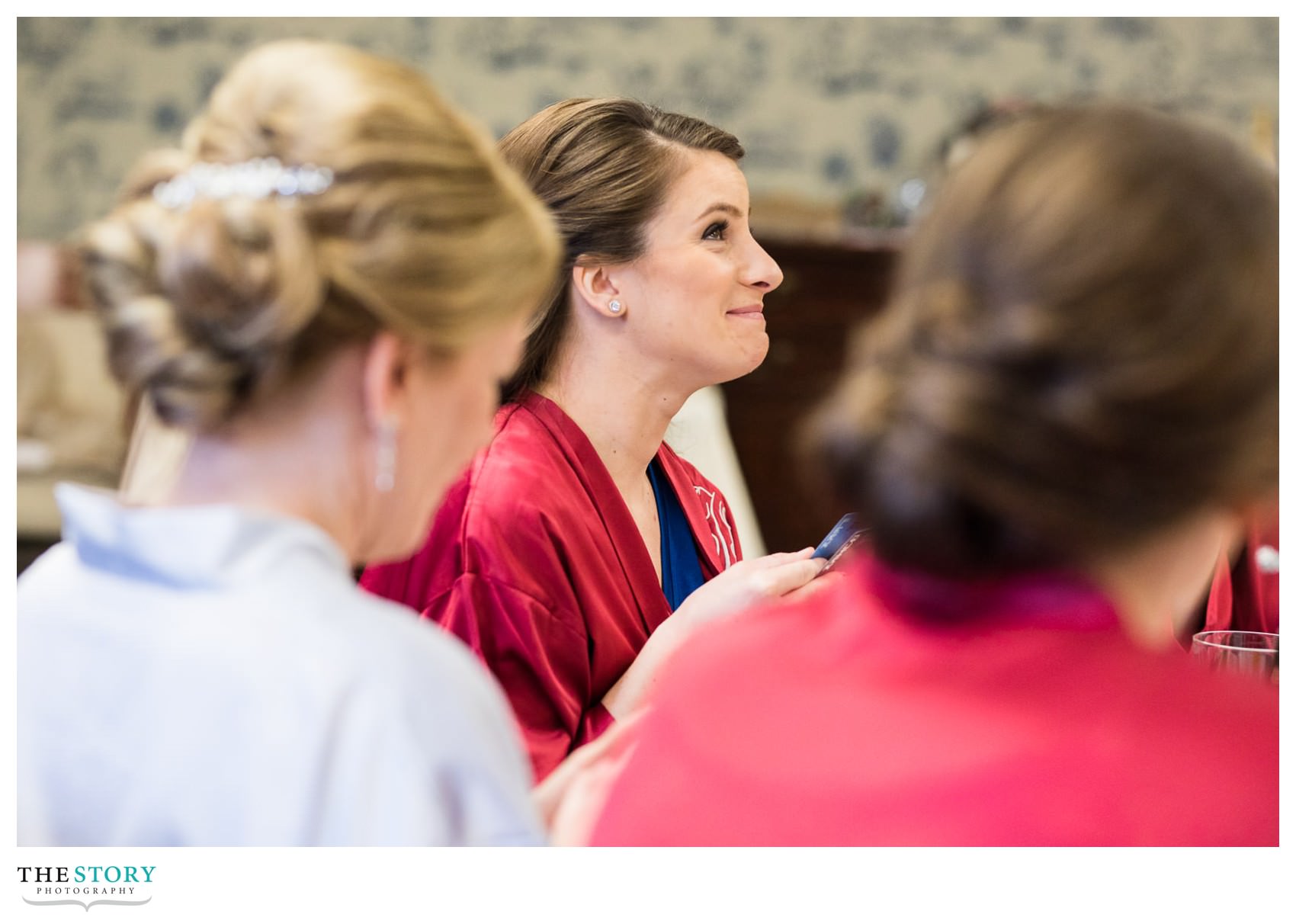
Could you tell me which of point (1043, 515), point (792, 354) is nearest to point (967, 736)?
point (1043, 515)

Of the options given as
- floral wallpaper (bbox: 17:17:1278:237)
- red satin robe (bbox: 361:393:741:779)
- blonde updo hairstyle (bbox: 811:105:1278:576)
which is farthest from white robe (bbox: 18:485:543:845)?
floral wallpaper (bbox: 17:17:1278:237)

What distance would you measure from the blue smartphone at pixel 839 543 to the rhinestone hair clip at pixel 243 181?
2.17ft

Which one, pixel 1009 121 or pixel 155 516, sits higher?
pixel 1009 121

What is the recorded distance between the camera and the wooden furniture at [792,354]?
10.9 ft

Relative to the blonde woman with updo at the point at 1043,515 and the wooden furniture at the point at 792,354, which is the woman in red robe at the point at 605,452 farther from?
the wooden furniture at the point at 792,354

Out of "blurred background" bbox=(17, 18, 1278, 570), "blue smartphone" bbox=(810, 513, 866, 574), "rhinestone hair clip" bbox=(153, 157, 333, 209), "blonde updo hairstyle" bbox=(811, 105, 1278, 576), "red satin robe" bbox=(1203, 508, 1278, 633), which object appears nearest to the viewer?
"blonde updo hairstyle" bbox=(811, 105, 1278, 576)

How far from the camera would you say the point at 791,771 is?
0.70 meters

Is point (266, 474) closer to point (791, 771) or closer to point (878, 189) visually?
point (791, 771)

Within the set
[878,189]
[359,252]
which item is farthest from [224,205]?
[878,189]

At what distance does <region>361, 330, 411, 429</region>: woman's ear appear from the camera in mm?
749

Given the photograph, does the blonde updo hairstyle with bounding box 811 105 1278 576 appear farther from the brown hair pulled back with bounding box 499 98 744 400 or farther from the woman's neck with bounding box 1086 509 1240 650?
the brown hair pulled back with bounding box 499 98 744 400

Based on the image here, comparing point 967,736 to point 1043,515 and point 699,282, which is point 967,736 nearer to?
point 1043,515

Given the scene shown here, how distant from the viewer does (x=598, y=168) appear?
1.40m

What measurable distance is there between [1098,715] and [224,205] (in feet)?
1.78
